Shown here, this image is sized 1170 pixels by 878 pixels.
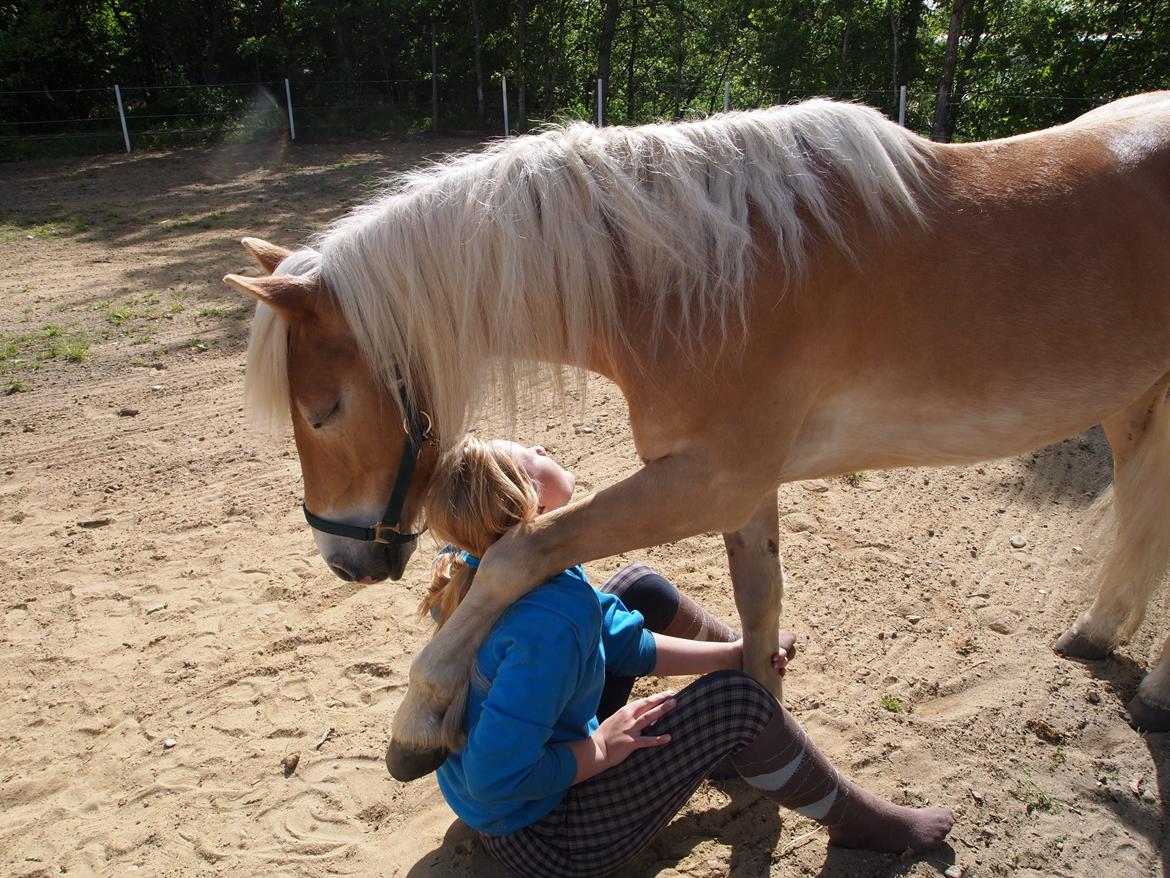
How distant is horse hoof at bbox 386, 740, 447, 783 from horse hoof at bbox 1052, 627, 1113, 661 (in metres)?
2.40

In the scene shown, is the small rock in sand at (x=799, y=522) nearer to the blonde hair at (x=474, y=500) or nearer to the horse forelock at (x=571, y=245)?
the horse forelock at (x=571, y=245)

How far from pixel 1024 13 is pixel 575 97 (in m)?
9.91

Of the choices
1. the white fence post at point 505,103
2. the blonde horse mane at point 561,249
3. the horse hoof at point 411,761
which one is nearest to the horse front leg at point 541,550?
the horse hoof at point 411,761

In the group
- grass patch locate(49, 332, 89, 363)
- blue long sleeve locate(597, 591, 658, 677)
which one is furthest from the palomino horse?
grass patch locate(49, 332, 89, 363)

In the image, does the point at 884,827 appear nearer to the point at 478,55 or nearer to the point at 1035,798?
the point at 1035,798

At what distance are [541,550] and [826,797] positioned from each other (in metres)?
0.99

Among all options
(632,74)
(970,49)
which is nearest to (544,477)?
(970,49)

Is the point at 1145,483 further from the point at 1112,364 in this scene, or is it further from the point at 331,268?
the point at 331,268

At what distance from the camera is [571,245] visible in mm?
1938

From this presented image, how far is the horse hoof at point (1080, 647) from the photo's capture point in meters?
2.88

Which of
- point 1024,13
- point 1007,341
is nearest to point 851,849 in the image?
point 1007,341

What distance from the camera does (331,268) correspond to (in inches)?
78.1

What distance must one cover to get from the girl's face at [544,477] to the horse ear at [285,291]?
594 millimetres

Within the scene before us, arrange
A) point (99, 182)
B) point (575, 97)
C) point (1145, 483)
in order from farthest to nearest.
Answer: point (575, 97) < point (99, 182) < point (1145, 483)
